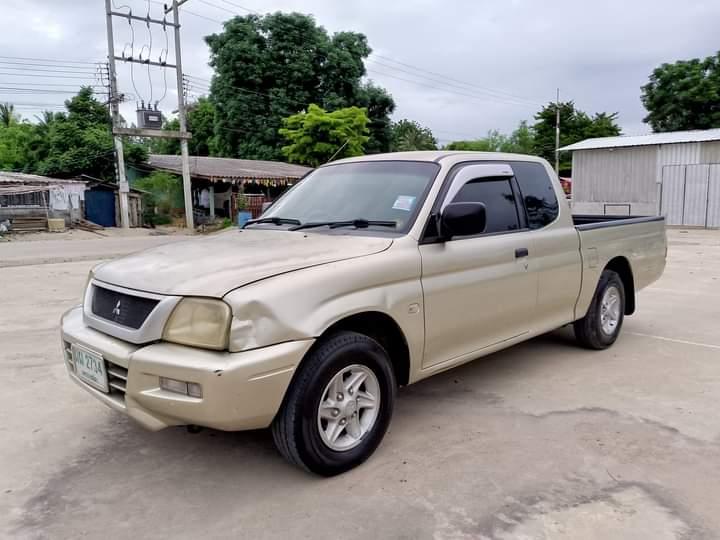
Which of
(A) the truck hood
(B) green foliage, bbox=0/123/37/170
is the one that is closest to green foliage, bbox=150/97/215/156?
(B) green foliage, bbox=0/123/37/170

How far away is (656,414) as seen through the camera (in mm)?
3855

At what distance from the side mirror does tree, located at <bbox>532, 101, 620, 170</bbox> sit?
46.0 meters

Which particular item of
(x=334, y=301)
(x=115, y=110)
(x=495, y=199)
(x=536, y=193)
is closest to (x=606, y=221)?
(x=536, y=193)

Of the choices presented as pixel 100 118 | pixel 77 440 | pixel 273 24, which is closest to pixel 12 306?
pixel 77 440

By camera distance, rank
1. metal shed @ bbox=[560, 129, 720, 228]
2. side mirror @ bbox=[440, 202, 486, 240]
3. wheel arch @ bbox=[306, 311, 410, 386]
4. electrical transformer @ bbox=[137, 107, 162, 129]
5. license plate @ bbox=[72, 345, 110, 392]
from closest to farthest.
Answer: license plate @ bbox=[72, 345, 110, 392], wheel arch @ bbox=[306, 311, 410, 386], side mirror @ bbox=[440, 202, 486, 240], metal shed @ bbox=[560, 129, 720, 228], electrical transformer @ bbox=[137, 107, 162, 129]

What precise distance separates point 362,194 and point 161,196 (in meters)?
27.1

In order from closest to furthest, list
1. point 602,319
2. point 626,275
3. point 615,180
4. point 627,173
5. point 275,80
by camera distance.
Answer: point 602,319 → point 626,275 → point 627,173 → point 615,180 → point 275,80

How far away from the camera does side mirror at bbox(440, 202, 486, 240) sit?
3.41 metres

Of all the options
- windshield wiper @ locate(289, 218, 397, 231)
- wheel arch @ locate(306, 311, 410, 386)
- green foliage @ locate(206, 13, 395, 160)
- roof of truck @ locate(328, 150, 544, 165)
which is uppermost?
green foliage @ locate(206, 13, 395, 160)

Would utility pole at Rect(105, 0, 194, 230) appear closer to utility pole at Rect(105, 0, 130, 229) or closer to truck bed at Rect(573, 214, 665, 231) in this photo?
utility pole at Rect(105, 0, 130, 229)

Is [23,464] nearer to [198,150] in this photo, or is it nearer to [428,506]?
[428,506]

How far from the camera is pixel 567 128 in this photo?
47.3 m

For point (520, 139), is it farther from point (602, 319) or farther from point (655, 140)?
point (602, 319)

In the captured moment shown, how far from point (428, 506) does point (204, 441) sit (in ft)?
4.95
